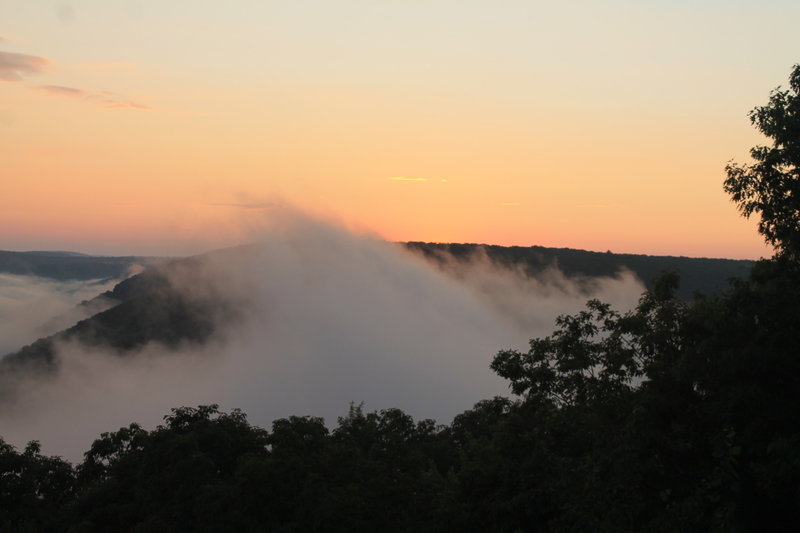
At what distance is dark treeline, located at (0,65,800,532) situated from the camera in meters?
20.0

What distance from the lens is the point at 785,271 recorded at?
2264cm

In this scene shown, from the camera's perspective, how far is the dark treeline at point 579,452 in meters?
20.0

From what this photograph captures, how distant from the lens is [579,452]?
91.0 ft

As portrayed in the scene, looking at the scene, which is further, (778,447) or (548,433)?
(548,433)

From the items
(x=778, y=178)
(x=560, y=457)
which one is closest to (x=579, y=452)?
(x=560, y=457)

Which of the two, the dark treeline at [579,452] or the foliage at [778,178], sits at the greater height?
the foliage at [778,178]

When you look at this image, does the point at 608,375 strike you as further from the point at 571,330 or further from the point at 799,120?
the point at 799,120

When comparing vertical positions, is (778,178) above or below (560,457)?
above

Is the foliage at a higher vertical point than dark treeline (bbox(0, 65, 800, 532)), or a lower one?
higher

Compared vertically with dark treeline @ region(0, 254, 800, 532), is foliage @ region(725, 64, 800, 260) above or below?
above

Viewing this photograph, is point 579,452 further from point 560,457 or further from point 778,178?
point 778,178

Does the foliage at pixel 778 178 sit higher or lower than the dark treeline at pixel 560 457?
higher

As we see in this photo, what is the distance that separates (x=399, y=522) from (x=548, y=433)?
10.1 metres

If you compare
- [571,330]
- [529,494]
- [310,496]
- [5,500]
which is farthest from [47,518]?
[571,330]
